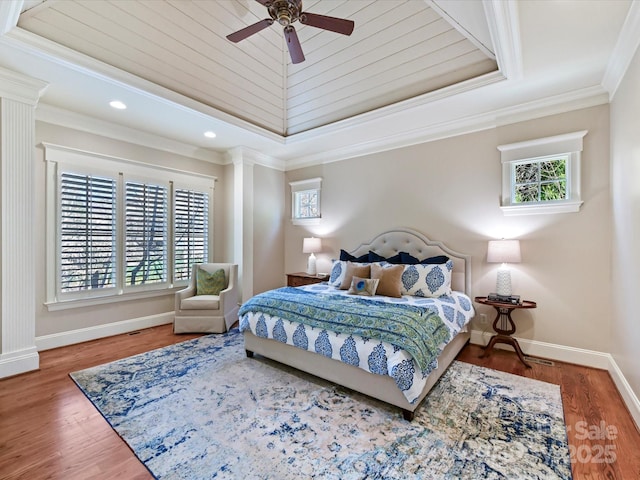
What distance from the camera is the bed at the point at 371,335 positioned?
7.04ft

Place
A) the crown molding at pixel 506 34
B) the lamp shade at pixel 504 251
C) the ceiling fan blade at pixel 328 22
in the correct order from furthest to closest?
1. the lamp shade at pixel 504 251
2. the ceiling fan blade at pixel 328 22
3. the crown molding at pixel 506 34

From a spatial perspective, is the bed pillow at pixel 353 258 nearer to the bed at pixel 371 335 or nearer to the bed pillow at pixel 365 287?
the bed at pixel 371 335

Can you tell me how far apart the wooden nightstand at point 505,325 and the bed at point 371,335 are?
26 centimetres

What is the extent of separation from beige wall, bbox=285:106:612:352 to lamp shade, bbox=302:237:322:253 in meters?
0.23

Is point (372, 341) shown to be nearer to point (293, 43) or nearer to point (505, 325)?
point (505, 325)

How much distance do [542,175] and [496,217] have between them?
25.2 inches

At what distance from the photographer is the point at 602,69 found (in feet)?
8.89

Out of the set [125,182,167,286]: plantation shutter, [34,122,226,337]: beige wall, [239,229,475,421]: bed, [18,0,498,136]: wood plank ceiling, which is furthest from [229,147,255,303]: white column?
[239,229,475,421]: bed

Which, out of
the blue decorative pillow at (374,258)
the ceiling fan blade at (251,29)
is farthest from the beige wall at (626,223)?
the ceiling fan blade at (251,29)

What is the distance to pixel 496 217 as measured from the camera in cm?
357

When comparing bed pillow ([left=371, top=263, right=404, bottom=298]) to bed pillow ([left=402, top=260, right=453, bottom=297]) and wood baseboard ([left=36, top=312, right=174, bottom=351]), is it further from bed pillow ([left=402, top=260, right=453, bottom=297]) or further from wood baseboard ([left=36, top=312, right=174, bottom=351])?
wood baseboard ([left=36, top=312, right=174, bottom=351])

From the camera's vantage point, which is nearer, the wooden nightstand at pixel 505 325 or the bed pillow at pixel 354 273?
the wooden nightstand at pixel 505 325

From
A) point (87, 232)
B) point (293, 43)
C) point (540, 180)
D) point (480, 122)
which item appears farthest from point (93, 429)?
point (480, 122)

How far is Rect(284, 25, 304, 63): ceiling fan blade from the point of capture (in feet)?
7.66
